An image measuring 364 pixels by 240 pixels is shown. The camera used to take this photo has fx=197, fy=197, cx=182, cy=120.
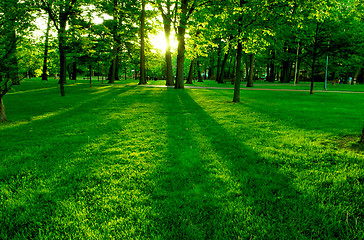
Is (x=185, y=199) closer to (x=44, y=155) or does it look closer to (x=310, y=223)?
(x=310, y=223)

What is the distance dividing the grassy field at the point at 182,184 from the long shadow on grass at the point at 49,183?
0.02 metres

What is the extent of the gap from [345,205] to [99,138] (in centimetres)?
545

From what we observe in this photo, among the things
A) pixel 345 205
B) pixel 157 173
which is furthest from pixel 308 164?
pixel 157 173

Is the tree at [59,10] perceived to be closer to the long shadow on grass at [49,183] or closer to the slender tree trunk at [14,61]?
the slender tree trunk at [14,61]

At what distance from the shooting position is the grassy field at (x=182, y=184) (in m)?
2.37

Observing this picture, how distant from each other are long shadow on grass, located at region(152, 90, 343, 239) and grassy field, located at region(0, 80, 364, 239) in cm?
1

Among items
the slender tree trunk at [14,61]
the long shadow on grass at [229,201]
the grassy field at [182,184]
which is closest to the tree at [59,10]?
the slender tree trunk at [14,61]

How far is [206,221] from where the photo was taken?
2.47 metres

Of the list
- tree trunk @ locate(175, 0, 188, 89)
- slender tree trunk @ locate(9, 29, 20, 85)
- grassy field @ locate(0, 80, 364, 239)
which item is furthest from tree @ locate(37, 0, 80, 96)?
tree trunk @ locate(175, 0, 188, 89)

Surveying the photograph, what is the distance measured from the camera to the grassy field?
7.78 feet

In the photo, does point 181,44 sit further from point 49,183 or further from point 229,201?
point 229,201

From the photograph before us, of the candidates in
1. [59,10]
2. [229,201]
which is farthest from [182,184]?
[59,10]

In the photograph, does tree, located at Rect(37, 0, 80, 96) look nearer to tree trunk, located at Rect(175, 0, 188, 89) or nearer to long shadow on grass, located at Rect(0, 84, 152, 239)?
long shadow on grass, located at Rect(0, 84, 152, 239)

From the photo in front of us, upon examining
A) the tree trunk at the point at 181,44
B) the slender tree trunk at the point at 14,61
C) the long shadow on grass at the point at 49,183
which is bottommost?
the long shadow on grass at the point at 49,183
